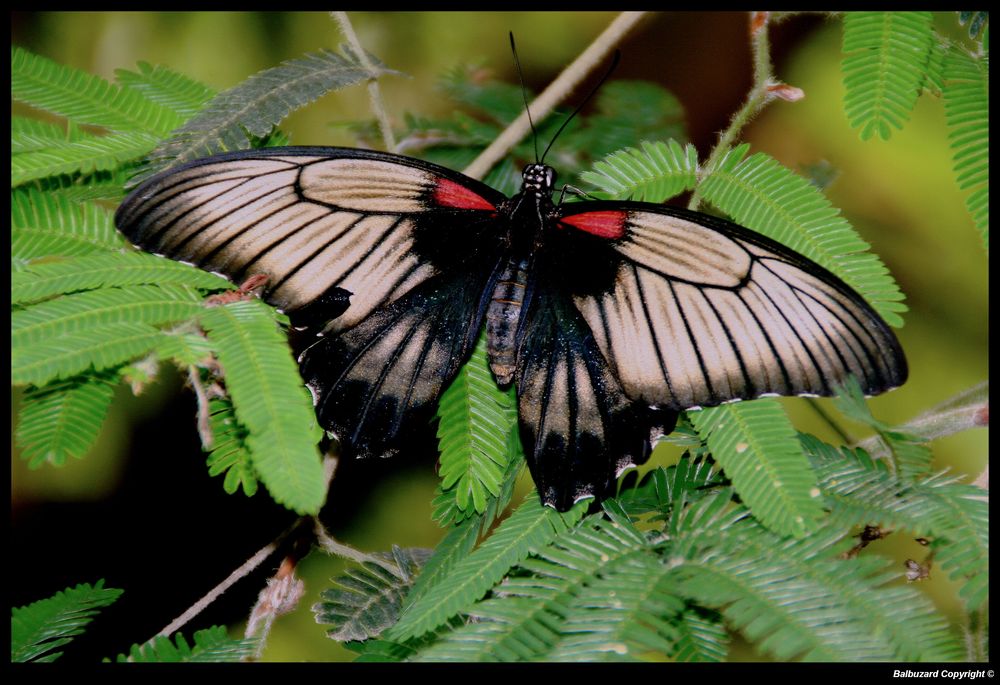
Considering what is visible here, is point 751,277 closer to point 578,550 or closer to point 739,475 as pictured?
point 739,475

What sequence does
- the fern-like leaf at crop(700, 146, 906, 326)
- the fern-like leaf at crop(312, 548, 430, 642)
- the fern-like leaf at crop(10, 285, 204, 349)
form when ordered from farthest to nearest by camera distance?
1. the fern-like leaf at crop(312, 548, 430, 642)
2. the fern-like leaf at crop(700, 146, 906, 326)
3. the fern-like leaf at crop(10, 285, 204, 349)

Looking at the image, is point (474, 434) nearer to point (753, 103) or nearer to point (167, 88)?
point (753, 103)

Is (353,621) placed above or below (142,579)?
above

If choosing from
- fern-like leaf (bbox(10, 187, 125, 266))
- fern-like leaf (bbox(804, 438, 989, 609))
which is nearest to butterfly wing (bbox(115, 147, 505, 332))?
fern-like leaf (bbox(10, 187, 125, 266))

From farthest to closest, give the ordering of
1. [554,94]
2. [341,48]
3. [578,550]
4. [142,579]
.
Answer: [142,579] < [554,94] < [341,48] < [578,550]

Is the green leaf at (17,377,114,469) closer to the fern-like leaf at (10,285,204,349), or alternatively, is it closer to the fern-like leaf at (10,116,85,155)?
the fern-like leaf at (10,285,204,349)

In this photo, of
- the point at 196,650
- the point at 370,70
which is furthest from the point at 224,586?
the point at 370,70
